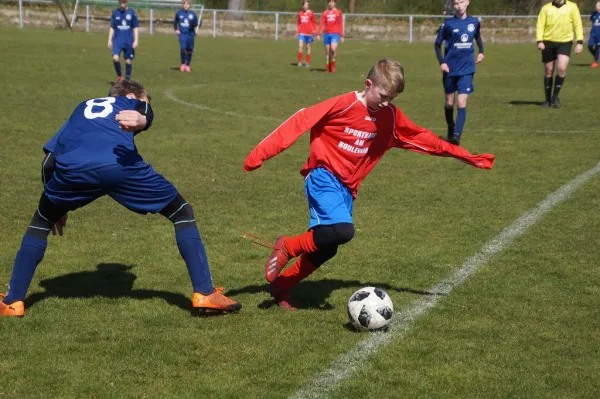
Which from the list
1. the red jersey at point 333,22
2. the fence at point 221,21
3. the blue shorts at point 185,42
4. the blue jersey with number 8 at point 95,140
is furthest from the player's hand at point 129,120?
the fence at point 221,21

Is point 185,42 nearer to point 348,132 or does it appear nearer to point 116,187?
point 348,132

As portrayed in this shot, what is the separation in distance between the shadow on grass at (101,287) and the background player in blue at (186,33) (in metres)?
19.2

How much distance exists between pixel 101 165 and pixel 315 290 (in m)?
1.96

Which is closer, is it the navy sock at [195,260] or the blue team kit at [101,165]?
the blue team kit at [101,165]

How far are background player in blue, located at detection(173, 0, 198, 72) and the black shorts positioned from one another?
11.6 metres

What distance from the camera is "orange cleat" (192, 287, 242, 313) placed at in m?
5.81

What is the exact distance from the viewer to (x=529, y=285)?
22.0 ft

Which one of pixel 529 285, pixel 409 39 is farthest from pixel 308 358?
pixel 409 39

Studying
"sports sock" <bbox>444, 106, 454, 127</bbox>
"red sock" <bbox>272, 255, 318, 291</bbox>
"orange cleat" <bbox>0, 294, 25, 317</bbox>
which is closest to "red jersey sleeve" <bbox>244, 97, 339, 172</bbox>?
→ "red sock" <bbox>272, 255, 318, 291</bbox>

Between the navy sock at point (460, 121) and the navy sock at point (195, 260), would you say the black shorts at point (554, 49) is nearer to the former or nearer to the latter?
the navy sock at point (460, 121)

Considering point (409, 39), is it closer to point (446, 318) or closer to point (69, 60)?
point (69, 60)

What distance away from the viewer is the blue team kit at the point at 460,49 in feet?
45.2

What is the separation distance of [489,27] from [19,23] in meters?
22.5

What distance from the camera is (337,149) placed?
610cm
